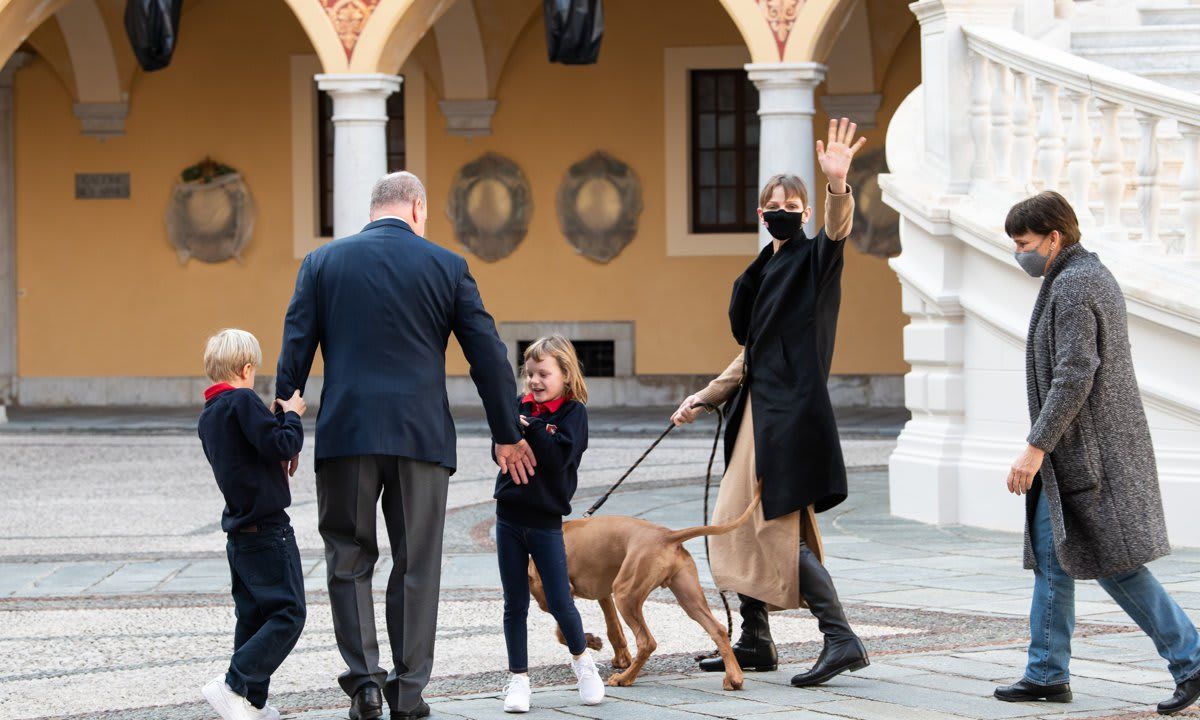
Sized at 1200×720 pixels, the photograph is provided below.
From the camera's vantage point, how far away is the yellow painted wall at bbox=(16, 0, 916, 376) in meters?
20.1

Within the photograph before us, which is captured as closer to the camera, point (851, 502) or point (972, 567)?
point (972, 567)

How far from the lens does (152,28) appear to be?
57.2ft

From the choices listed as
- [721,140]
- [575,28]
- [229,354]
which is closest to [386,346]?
[229,354]

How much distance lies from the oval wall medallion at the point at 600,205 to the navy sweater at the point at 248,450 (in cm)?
1476

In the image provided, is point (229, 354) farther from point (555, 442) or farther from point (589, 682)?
point (589, 682)

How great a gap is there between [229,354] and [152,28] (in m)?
12.6

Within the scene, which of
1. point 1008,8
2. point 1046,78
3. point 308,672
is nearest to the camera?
point 308,672

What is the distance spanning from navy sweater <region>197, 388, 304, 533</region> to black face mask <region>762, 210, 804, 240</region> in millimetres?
1512

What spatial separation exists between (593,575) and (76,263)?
53.6 feet

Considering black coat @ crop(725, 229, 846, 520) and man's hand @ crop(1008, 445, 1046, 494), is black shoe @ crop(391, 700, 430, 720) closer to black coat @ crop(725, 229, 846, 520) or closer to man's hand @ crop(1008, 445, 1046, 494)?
black coat @ crop(725, 229, 846, 520)

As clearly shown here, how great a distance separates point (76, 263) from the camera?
21141mm

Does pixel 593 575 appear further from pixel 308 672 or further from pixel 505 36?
pixel 505 36

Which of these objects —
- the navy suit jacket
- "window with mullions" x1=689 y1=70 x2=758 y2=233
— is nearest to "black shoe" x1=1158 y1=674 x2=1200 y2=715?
the navy suit jacket

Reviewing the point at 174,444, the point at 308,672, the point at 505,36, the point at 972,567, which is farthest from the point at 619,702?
the point at 505,36
